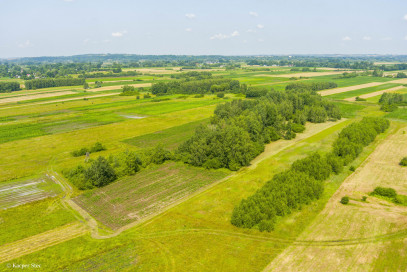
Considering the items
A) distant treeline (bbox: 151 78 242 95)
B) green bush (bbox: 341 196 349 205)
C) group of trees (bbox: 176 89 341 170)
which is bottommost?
green bush (bbox: 341 196 349 205)

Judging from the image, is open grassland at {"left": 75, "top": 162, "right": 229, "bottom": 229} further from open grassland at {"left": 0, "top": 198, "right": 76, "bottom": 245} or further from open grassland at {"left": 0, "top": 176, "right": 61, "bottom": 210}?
open grassland at {"left": 0, "top": 176, "right": 61, "bottom": 210}

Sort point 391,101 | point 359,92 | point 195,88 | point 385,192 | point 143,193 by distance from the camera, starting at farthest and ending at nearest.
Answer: point 195,88
point 359,92
point 391,101
point 143,193
point 385,192

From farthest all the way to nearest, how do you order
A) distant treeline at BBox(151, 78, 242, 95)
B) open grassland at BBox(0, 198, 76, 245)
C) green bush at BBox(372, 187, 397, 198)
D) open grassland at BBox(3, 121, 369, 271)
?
distant treeline at BBox(151, 78, 242, 95)
green bush at BBox(372, 187, 397, 198)
open grassland at BBox(0, 198, 76, 245)
open grassland at BBox(3, 121, 369, 271)

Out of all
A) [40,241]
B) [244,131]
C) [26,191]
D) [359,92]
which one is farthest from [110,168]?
[359,92]

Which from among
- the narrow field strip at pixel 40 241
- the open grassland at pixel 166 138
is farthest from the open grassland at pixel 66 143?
the narrow field strip at pixel 40 241

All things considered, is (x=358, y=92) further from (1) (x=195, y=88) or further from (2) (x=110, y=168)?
(2) (x=110, y=168)

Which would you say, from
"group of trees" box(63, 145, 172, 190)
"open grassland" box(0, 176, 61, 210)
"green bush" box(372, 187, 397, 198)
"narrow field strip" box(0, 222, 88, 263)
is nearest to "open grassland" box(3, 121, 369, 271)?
"narrow field strip" box(0, 222, 88, 263)
